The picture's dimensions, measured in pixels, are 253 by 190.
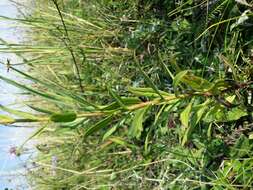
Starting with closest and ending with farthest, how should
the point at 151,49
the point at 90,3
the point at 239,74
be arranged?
the point at 239,74 → the point at 151,49 → the point at 90,3

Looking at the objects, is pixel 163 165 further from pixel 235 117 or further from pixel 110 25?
pixel 110 25

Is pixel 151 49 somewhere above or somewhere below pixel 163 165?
above

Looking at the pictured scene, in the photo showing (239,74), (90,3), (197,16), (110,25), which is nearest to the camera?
(239,74)

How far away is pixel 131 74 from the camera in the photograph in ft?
6.37

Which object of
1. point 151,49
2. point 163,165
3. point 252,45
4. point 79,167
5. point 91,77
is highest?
point 252,45

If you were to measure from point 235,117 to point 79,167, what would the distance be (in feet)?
2.84

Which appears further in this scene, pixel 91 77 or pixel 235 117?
pixel 91 77

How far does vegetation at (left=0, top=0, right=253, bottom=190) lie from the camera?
114 cm

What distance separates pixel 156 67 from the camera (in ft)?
5.90

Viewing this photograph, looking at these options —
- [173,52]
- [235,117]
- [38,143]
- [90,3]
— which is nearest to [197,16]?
[173,52]

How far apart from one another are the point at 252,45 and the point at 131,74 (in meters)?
0.59

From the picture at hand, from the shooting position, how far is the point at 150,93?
110 cm

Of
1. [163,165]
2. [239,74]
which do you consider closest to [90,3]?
[163,165]

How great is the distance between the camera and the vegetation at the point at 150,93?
114 cm
